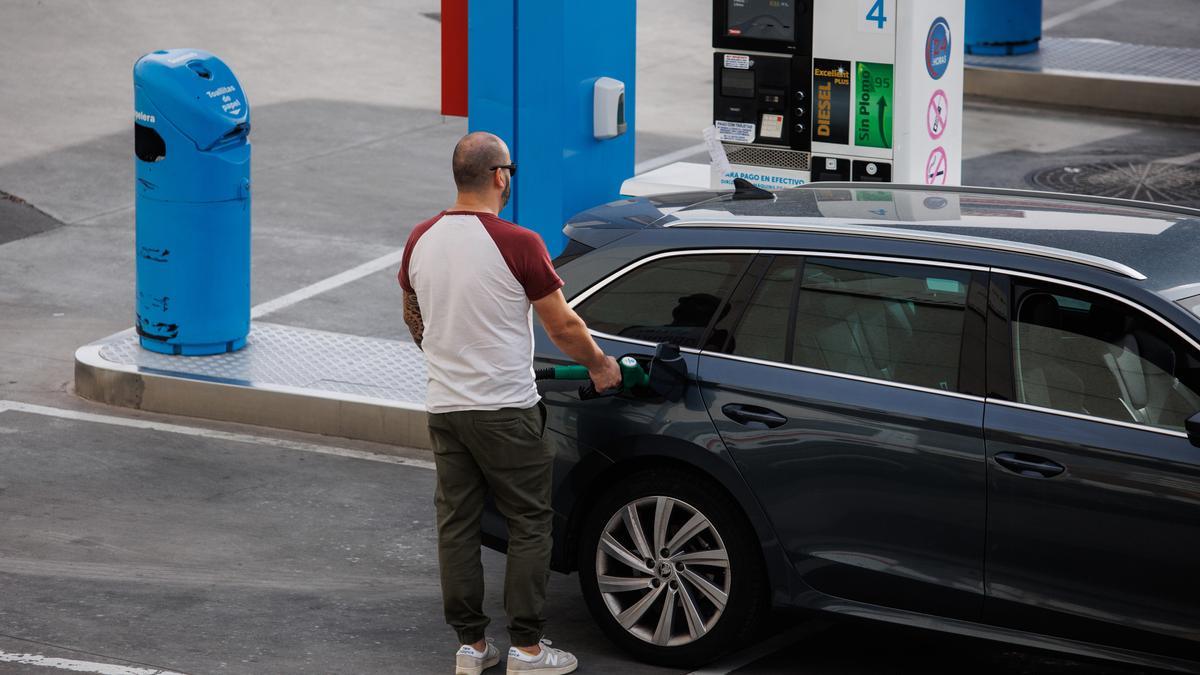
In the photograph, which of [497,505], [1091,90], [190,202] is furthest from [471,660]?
[1091,90]

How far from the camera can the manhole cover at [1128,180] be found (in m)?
13.8

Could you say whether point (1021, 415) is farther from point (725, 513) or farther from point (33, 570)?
point (33, 570)

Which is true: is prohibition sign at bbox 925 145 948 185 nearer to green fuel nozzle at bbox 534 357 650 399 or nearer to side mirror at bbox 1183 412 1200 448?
green fuel nozzle at bbox 534 357 650 399

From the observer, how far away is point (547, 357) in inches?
248

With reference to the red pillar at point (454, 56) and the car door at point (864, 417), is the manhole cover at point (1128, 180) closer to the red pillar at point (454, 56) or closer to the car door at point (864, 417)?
A: the red pillar at point (454, 56)

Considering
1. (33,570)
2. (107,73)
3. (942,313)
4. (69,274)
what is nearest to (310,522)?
(33,570)

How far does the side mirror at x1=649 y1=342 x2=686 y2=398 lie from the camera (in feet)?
19.6

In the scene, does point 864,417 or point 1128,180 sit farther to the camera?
point 1128,180

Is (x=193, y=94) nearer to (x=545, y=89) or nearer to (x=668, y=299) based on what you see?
(x=545, y=89)

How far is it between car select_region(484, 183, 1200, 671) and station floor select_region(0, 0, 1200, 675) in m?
0.35

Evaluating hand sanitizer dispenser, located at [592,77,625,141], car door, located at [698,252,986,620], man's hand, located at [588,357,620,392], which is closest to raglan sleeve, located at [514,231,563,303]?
man's hand, located at [588,357,620,392]

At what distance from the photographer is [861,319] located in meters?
5.79

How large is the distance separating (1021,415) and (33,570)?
3.97 m

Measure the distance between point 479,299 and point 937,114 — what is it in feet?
14.7
